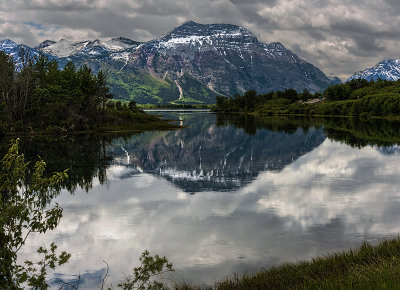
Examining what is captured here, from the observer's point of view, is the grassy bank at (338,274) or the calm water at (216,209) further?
the calm water at (216,209)

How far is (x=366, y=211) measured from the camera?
107 feet

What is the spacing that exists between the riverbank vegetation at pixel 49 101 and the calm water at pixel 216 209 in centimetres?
3806

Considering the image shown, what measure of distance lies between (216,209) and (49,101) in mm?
91838

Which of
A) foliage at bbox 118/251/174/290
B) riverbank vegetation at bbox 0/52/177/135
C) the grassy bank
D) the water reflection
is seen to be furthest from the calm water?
riverbank vegetation at bbox 0/52/177/135

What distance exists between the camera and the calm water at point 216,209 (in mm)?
23266

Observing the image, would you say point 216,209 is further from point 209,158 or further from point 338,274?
point 209,158

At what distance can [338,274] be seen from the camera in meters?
17.5

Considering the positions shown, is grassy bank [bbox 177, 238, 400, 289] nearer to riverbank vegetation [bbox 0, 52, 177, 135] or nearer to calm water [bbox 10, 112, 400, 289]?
calm water [bbox 10, 112, 400, 289]

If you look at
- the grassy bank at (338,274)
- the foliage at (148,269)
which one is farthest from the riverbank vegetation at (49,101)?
the grassy bank at (338,274)

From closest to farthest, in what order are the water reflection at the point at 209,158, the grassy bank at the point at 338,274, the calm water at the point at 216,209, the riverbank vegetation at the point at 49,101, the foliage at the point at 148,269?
the foliage at the point at 148,269
the grassy bank at the point at 338,274
the calm water at the point at 216,209
the water reflection at the point at 209,158
the riverbank vegetation at the point at 49,101

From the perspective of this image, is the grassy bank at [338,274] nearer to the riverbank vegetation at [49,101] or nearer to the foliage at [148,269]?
the foliage at [148,269]

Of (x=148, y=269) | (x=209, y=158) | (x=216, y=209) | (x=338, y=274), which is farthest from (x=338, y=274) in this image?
(x=209, y=158)

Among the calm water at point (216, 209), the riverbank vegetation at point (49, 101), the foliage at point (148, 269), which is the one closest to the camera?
the foliage at point (148, 269)

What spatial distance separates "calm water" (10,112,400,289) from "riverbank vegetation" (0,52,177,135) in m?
38.1
